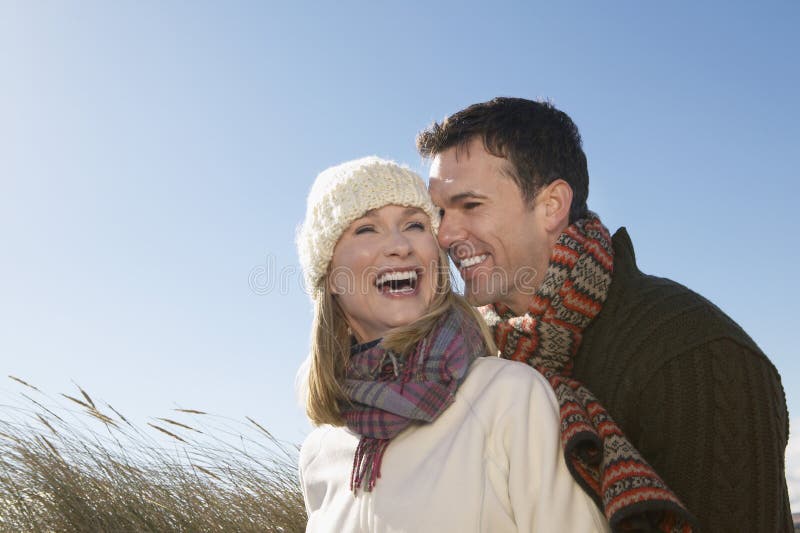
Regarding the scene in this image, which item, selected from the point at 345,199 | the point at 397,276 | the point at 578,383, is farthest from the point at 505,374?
the point at 345,199

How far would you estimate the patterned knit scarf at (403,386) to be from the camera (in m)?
2.66

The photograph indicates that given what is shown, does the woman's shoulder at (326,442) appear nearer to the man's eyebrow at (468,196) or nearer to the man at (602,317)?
the man at (602,317)

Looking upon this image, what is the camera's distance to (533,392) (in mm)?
2576

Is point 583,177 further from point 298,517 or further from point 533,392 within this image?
point 298,517

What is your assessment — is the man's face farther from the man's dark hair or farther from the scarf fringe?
the scarf fringe

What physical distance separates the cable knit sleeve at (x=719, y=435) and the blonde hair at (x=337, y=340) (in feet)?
2.31

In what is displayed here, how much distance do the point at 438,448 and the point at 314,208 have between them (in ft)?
4.35

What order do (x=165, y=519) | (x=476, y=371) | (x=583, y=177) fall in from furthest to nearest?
(x=165, y=519) < (x=583, y=177) < (x=476, y=371)

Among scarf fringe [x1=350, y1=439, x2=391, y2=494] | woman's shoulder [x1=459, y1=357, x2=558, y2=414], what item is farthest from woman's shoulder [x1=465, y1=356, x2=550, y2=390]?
scarf fringe [x1=350, y1=439, x2=391, y2=494]

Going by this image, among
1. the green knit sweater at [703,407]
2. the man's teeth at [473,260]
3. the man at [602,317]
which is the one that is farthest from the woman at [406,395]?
the man's teeth at [473,260]

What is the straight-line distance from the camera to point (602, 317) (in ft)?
10.8

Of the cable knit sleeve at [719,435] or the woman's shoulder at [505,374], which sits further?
the cable knit sleeve at [719,435]

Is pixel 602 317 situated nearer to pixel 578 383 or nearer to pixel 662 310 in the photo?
pixel 662 310

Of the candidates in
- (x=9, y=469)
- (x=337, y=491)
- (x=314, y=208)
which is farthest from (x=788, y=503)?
(x=9, y=469)
